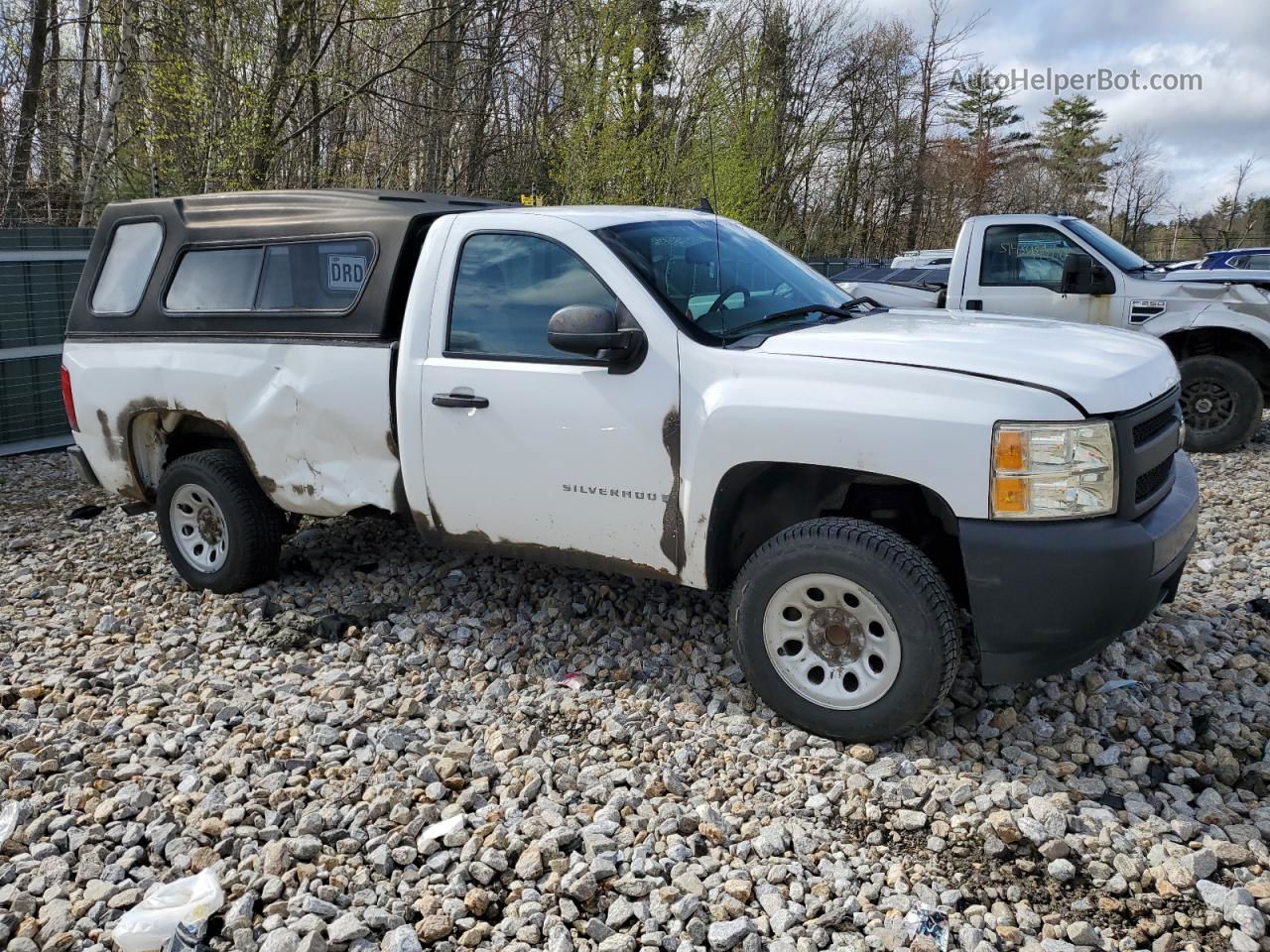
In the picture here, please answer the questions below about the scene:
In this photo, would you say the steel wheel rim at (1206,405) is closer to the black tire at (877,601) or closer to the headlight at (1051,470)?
the headlight at (1051,470)

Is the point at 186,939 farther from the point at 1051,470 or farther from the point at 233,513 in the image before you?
the point at 1051,470

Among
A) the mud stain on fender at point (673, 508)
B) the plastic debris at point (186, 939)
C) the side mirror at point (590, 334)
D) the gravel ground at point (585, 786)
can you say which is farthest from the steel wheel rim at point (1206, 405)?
the plastic debris at point (186, 939)

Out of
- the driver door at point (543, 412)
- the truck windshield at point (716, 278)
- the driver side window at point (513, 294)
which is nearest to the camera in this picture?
the driver door at point (543, 412)

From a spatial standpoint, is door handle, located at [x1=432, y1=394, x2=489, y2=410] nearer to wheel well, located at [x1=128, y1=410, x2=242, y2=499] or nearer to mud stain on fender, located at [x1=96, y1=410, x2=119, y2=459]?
wheel well, located at [x1=128, y1=410, x2=242, y2=499]

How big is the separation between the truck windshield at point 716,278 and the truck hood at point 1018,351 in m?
0.26

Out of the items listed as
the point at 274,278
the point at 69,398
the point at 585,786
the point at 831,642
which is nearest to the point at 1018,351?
the point at 831,642

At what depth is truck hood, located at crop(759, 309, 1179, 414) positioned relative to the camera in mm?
3322

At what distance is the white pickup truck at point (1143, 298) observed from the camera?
8.45 metres

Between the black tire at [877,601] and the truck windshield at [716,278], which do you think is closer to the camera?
the black tire at [877,601]

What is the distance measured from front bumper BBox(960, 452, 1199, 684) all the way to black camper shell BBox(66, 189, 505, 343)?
8.98 feet

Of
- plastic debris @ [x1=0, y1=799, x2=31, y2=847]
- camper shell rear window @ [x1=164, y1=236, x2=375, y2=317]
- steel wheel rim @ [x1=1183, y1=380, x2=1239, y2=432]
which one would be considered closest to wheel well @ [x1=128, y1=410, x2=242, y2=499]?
camper shell rear window @ [x1=164, y1=236, x2=375, y2=317]

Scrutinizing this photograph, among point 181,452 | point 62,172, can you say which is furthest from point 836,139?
point 181,452

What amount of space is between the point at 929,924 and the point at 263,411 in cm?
367

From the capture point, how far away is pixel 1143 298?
337 inches
